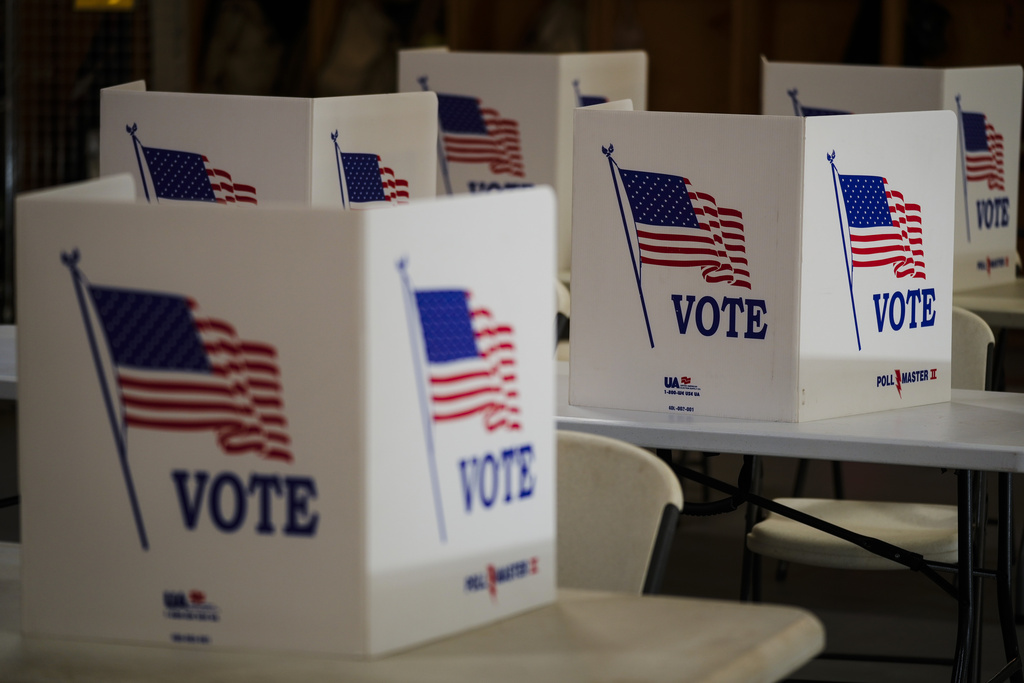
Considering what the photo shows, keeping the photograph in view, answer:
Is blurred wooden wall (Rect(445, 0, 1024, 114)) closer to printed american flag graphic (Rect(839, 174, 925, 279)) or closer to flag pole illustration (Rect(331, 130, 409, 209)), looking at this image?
flag pole illustration (Rect(331, 130, 409, 209))

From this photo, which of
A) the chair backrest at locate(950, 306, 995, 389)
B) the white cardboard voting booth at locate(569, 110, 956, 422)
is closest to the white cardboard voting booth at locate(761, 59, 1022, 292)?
the chair backrest at locate(950, 306, 995, 389)

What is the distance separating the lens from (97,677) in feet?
3.66

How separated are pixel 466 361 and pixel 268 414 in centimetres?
16

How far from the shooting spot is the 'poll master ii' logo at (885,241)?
2010mm

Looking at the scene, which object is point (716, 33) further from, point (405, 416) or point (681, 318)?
point (405, 416)

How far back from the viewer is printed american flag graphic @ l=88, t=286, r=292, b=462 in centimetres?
110

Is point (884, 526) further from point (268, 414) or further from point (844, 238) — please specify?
point (268, 414)

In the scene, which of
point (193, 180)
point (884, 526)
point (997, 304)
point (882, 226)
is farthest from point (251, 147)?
point (997, 304)

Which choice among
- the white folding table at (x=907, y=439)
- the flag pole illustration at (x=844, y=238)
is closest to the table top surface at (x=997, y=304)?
the white folding table at (x=907, y=439)

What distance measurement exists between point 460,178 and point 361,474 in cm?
255

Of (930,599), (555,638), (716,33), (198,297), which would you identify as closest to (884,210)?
(555,638)

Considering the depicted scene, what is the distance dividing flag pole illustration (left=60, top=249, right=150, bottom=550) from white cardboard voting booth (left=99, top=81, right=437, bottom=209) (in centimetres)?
124

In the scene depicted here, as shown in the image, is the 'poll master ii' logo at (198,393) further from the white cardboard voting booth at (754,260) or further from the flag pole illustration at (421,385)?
the white cardboard voting booth at (754,260)

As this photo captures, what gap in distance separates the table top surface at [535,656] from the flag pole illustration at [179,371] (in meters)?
0.15
